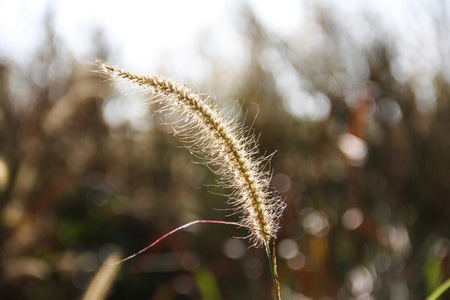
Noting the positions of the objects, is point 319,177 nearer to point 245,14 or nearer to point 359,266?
point 359,266

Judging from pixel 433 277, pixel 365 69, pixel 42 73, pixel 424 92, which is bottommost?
pixel 433 277

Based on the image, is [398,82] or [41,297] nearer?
[41,297]

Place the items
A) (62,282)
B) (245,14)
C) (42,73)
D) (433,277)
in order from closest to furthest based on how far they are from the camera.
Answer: (433,277)
(62,282)
(245,14)
(42,73)

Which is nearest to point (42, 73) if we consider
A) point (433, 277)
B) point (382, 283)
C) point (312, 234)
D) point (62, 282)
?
point (62, 282)

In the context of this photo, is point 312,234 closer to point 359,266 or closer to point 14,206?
point 359,266

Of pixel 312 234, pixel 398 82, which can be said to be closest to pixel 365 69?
pixel 398 82

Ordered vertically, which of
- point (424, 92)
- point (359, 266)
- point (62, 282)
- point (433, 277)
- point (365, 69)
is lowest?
point (359, 266)

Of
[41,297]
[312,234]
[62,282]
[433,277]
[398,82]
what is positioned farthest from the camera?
[398,82]

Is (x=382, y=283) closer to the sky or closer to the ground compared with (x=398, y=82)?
closer to the ground

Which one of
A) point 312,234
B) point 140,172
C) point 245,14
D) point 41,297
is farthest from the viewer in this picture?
point 140,172
